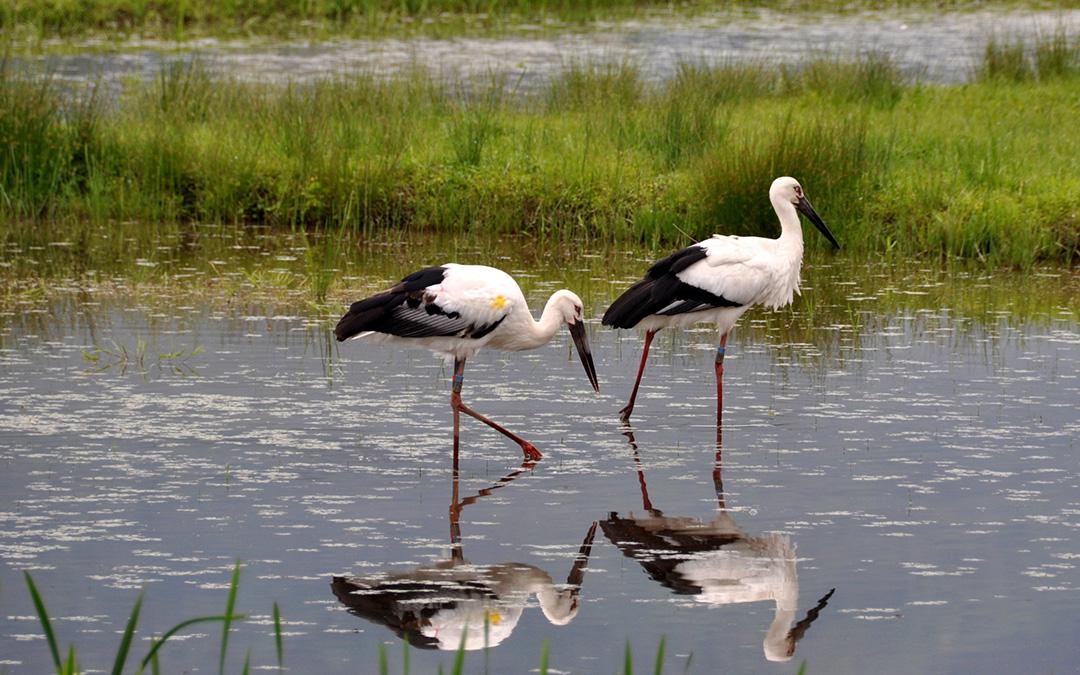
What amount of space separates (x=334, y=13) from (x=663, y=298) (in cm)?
2271

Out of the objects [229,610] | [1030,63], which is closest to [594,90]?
[1030,63]

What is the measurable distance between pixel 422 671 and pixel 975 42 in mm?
21421

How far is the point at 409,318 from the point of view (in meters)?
8.41

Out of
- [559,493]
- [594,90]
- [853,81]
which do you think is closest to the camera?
[559,493]

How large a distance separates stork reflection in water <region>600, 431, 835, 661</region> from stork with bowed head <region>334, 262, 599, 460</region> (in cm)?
133

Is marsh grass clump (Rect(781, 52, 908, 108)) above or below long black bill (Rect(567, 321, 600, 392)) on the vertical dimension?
above

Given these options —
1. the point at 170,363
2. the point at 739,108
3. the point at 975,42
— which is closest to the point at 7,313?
the point at 170,363

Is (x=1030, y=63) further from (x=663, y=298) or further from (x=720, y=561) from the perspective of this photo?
(x=720, y=561)

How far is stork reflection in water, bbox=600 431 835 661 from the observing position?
602cm

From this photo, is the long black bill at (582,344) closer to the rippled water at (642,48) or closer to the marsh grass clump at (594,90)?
the marsh grass clump at (594,90)

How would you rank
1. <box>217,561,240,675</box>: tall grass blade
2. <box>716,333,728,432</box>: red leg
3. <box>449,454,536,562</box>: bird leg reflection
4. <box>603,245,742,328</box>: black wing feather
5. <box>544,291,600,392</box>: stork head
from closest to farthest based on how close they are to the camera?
<box>217,561,240,675</box>: tall grass blade, <box>449,454,536,562</box>: bird leg reflection, <box>544,291,600,392</box>: stork head, <box>716,333,728,432</box>: red leg, <box>603,245,742,328</box>: black wing feather

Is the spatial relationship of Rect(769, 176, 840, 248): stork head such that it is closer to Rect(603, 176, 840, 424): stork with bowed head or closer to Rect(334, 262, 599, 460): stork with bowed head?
Rect(603, 176, 840, 424): stork with bowed head

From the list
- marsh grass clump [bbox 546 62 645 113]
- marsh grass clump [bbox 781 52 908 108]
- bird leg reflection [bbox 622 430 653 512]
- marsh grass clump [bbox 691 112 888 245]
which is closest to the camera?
bird leg reflection [bbox 622 430 653 512]

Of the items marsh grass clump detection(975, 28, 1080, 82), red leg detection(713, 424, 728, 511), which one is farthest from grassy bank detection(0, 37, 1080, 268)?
red leg detection(713, 424, 728, 511)
